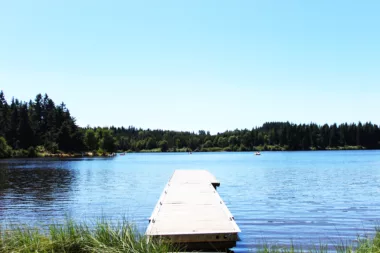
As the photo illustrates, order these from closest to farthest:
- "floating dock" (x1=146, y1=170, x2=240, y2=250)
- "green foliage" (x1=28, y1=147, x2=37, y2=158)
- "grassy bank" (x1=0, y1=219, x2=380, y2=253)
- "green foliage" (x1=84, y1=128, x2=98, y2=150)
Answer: "grassy bank" (x1=0, y1=219, x2=380, y2=253) < "floating dock" (x1=146, y1=170, x2=240, y2=250) < "green foliage" (x1=28, y1=147, x2=37, y2=158) < "green foliage" (x1=84, y1=128, x2=98, y2=150)

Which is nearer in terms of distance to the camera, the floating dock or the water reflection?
the floating dock

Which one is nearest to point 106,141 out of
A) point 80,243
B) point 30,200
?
point 30,200

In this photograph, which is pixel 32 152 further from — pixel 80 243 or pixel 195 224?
pixel 80 243

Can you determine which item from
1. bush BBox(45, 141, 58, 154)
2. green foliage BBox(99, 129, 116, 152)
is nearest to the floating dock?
bush BBox(45, 141, 58, 154)

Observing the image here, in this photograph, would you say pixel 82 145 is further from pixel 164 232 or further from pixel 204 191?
pixel 164 232

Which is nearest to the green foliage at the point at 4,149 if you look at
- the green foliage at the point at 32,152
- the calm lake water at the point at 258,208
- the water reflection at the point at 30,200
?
the green foliage at the point at 32,152

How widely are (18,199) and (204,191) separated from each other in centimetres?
1284

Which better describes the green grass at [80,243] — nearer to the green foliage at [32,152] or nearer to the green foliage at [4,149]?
the green foliage at [4,149]

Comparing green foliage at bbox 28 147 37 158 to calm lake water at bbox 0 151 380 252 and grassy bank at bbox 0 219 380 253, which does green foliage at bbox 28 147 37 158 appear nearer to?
calm lake water at bbox 0 151 380 252

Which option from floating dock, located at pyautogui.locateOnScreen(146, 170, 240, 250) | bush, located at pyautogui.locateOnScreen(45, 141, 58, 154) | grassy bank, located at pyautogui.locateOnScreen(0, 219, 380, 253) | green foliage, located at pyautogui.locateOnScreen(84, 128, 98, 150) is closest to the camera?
grassy bank, located at pyautogui.locateOnScreen(0, 219, 380, 253)

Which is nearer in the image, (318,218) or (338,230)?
(338,230)

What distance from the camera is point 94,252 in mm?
7992

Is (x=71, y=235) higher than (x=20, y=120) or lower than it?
lower

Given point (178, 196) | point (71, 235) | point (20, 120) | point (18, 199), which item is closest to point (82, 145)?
point (20, 120)
